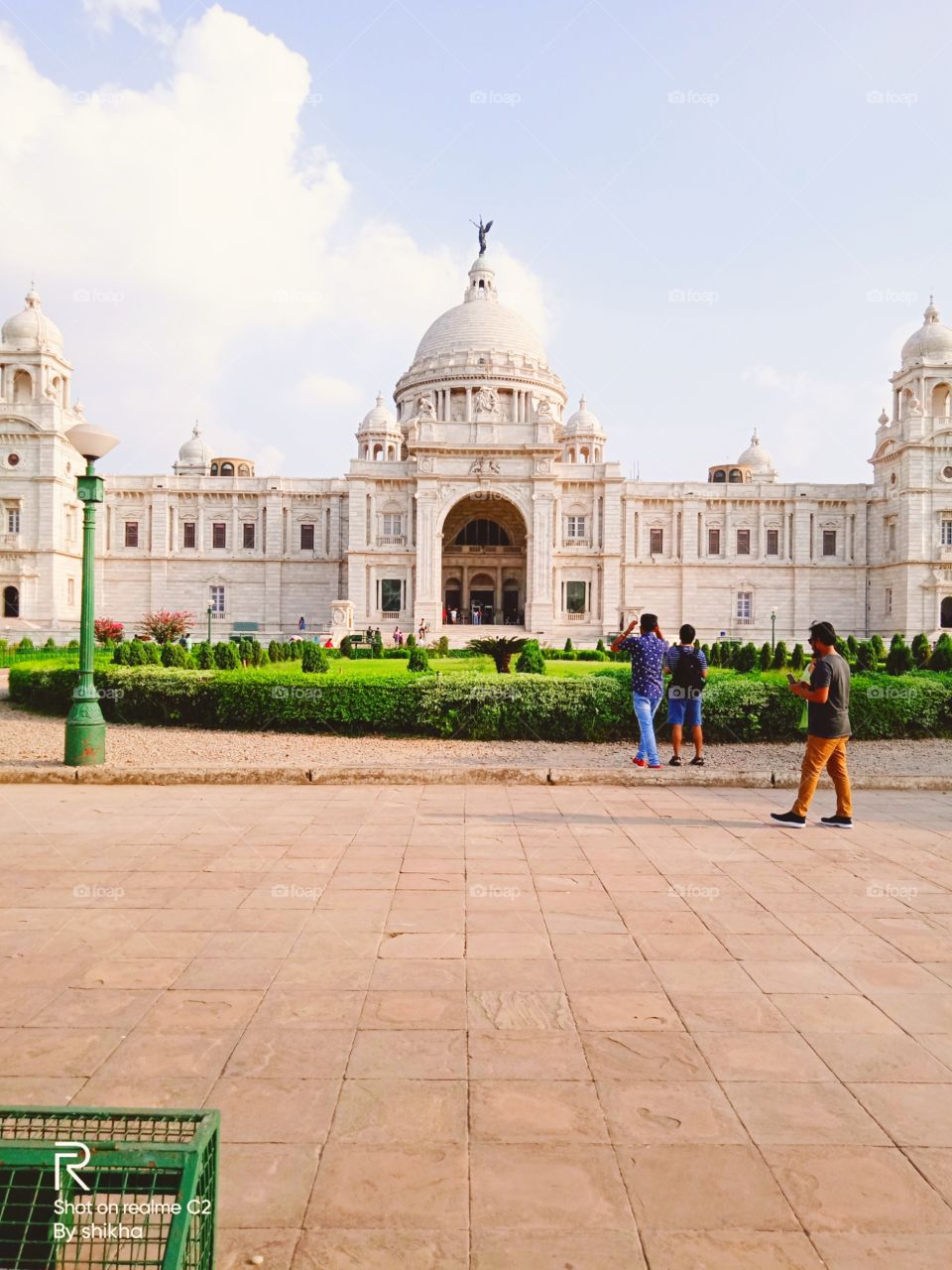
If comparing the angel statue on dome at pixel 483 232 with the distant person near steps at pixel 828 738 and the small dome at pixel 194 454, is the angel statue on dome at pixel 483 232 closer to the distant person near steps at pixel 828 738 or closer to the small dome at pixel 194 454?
the small dome at pixel 194 454

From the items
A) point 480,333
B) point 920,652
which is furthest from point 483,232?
point 920,652

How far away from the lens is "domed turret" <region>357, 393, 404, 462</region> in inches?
2291

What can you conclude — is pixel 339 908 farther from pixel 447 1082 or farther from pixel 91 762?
pixel 91 762

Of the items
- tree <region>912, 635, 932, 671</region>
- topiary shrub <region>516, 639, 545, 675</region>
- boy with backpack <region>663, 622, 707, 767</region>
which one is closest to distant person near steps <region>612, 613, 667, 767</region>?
boy with backpack <region>663, 622, 707, 767</region>

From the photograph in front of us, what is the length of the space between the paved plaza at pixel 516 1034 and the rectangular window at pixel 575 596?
3992 centimetres

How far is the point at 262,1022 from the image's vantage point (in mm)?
3633

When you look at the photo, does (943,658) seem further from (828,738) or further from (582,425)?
(582,425)

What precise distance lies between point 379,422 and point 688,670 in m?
51.2

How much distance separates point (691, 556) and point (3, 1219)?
1967 inches

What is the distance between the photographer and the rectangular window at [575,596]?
153 ft

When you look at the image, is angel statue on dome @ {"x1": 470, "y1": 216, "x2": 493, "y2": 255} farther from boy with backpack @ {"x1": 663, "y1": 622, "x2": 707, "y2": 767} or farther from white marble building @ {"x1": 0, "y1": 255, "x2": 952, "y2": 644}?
boy with backpack @ {"x1": 663, "y1": 622, "x2": 707, "y2": 767}

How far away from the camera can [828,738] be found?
7504 millimetres

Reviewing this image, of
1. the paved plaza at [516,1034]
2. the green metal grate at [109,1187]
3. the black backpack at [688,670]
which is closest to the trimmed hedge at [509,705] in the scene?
the black backpack at [688,670]

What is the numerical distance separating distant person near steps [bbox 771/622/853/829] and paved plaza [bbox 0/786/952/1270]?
0.65 m
